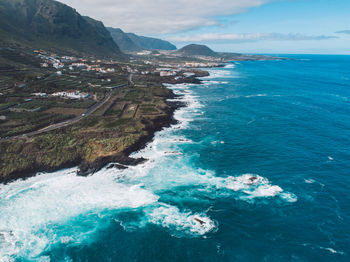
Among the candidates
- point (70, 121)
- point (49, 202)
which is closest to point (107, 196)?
point (49, 202)

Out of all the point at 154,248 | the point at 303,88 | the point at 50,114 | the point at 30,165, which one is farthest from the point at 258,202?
the point at 303,88

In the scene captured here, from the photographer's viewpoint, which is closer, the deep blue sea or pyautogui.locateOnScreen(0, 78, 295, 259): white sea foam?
the deep blue sea

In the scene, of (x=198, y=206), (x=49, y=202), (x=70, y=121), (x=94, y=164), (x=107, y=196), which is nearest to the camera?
(x=198, y=206)

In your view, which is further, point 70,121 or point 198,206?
point 70,121

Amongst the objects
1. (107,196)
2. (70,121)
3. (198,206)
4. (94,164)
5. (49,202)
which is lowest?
(49,202)

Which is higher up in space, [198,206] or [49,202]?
[198,206]

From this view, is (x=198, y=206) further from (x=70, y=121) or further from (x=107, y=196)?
(x=70, y=121)

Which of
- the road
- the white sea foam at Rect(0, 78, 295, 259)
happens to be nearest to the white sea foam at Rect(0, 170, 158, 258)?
the white sea foam at Rect(0, 78, 295, 259)

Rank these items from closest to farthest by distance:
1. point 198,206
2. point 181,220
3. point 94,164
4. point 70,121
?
point 181,220, point 198,206, point 94,164, point 70,121

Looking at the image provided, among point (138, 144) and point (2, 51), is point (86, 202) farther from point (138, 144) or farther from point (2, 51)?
point (2, 51)

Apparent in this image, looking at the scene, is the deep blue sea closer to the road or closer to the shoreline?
the shoreline
